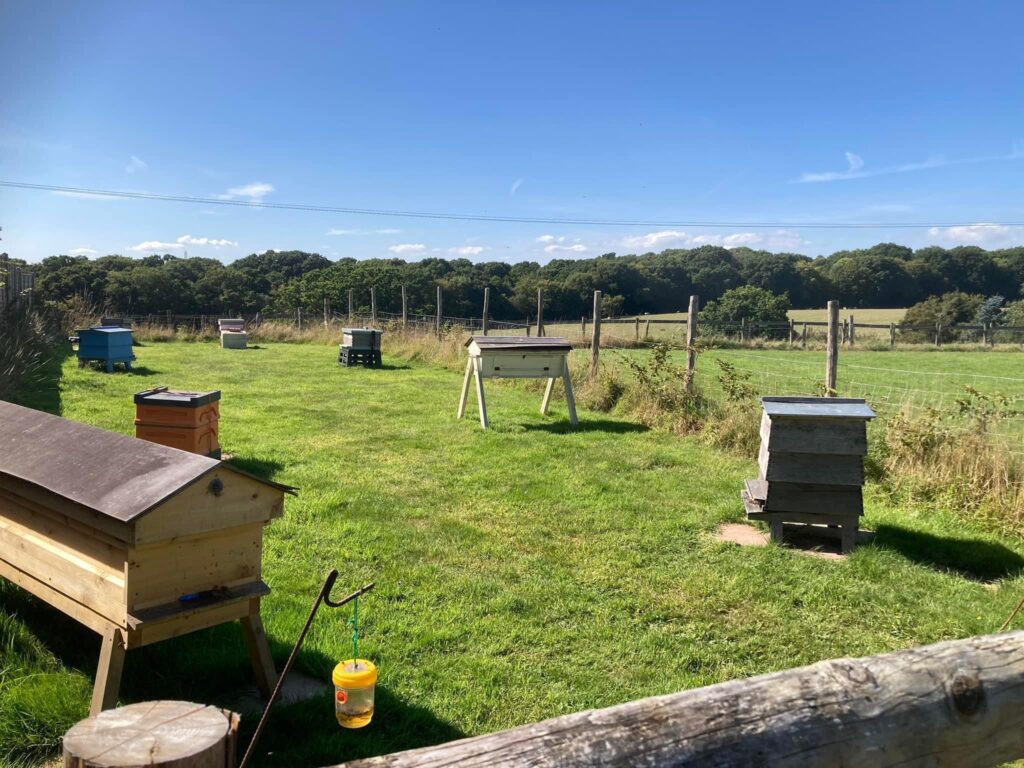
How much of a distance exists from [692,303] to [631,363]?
1.30 meters

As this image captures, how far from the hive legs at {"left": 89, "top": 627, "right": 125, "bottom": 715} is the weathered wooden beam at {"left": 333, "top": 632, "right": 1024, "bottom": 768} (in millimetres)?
1933

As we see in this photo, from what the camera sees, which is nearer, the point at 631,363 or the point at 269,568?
the point at 269,568

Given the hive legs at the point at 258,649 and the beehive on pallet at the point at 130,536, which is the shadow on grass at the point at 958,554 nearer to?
the hive legs at the point at 258,649

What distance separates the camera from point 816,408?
5664 millimetres

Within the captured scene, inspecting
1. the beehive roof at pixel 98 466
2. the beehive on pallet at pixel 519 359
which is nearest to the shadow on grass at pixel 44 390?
the beehive on pallet at pixel 519 359

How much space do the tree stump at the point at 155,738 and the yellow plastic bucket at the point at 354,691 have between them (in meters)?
1.14

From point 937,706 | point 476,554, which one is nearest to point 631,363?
point 476,554

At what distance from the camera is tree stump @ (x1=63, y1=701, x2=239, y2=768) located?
4.89ft

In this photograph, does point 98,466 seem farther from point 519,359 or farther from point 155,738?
point 519,359

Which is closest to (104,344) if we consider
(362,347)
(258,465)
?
(362,347)

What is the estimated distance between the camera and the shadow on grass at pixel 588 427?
33.0 feet

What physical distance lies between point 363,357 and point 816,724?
17.0 metres

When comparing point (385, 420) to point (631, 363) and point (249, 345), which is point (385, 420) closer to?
point (631, 363)

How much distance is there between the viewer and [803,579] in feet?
16.7
